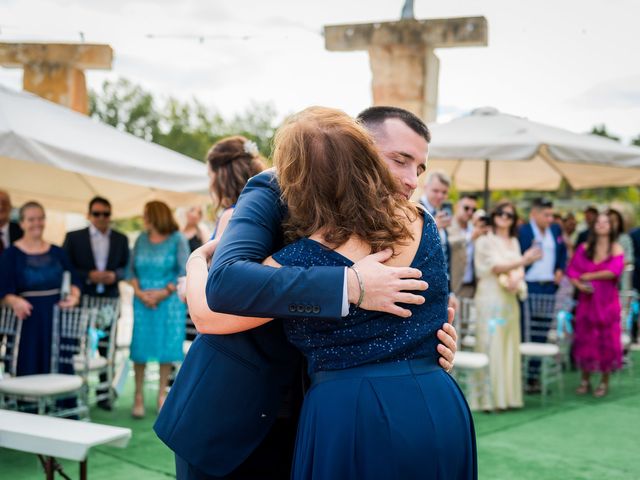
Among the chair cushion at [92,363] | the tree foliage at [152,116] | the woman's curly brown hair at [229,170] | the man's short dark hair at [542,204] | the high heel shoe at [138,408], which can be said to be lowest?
the high heel shoe at [138,408]

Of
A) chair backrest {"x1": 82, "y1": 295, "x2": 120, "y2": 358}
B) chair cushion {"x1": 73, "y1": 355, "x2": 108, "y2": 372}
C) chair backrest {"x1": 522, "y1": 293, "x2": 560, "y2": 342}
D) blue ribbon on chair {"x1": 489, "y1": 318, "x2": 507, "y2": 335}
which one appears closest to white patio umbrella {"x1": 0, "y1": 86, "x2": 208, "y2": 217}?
chair backrest {"x1": 82, "y1": 295, "x2": 120, "y2": 358}

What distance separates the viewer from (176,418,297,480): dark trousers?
2.12 m

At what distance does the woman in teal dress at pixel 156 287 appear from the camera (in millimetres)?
7285

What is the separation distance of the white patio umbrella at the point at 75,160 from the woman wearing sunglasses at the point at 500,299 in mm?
2905

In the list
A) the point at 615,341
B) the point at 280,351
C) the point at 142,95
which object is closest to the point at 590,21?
the point at 615,341

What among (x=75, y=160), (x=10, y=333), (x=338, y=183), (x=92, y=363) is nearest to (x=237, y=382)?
(x=338, y=183)

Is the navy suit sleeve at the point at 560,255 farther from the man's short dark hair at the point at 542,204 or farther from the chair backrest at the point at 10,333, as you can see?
the chair backrest at the point at 10,333

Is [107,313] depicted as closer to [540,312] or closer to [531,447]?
[531,447]

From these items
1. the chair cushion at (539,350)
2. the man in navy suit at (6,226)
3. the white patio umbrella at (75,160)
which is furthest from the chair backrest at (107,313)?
the chair cushion at (539,350)

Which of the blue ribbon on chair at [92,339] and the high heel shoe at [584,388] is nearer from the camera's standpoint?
the blue ribbon on chair at [92,339]

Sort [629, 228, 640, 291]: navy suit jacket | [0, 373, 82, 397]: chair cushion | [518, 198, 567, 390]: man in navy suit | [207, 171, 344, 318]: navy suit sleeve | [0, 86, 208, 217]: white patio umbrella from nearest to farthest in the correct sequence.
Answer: [207, 171, 344, 318]: navy suit sleeve → [0, 86, 208, 217]: white patio umbrella → [0, 373, 82, 397]: chair cushion → [518, 198, 567, 390]: man in navy suit → [629, 228, 640, 291]: navy suit jacket

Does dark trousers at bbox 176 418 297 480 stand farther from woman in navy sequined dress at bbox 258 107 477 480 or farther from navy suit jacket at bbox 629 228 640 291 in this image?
navy suit jacket at bbox 629 228 640 291

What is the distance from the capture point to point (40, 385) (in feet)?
19.2

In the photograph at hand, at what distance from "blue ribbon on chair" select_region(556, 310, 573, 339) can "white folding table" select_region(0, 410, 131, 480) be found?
6203mm
